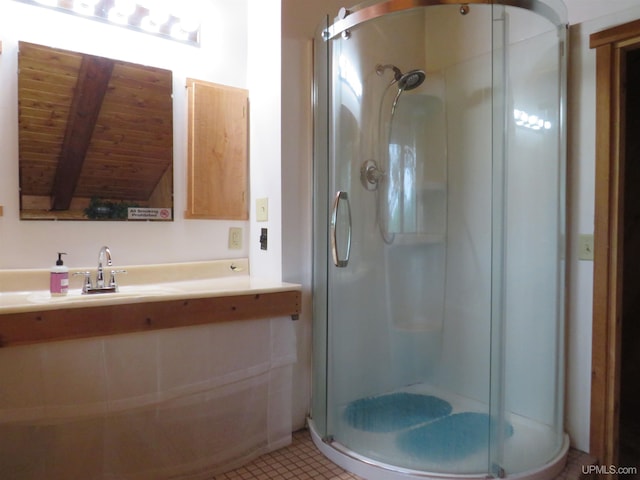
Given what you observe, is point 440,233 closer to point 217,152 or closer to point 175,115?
point 217,152

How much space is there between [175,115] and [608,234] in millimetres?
1920

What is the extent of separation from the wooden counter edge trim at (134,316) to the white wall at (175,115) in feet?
0.94

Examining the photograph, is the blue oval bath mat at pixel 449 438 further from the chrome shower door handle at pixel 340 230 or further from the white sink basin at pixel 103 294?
the white sink basin at pixel 103 294

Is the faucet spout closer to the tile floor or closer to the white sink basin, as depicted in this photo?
the white sink basin

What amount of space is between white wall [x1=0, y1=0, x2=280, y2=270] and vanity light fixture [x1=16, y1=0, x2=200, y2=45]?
0.03 metres

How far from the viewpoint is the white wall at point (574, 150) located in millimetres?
1715

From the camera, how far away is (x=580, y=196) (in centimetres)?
175

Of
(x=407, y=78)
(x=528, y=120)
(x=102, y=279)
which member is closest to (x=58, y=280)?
(x=102, y=279)

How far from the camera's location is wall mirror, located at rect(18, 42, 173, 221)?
1594 mm

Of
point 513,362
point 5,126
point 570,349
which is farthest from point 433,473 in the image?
point 5,126

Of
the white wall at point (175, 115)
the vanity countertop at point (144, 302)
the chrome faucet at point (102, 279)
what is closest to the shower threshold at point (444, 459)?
the vanity countertop at point (144, 302)

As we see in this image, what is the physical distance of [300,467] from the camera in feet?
5.39

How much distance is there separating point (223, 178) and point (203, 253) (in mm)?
379

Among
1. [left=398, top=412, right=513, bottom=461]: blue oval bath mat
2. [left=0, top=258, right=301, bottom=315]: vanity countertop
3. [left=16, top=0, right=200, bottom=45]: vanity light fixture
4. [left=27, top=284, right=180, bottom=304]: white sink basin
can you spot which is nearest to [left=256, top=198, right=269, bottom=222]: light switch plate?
[left=0, top=258, right=301, bottom=315]: vanity countertop
